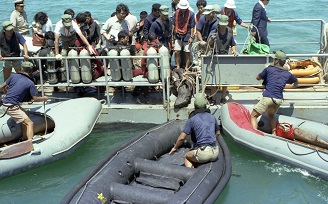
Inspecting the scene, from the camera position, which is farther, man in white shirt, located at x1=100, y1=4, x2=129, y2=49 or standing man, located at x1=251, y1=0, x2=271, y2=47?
standing man, located at x1=251, y1=0, x2=271, y2=47

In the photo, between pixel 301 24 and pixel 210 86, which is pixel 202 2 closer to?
pixel 210 86

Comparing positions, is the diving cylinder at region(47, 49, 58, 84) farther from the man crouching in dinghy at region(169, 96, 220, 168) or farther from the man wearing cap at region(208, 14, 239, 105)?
the man crouching in dinghy at region(169, 96, 220, 168)

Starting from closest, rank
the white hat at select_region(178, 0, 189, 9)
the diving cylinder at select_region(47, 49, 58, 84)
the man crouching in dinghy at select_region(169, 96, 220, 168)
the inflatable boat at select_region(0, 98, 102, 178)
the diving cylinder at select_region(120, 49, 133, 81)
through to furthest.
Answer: the man crouching in dinghy at select_region(169, 96, 220, 168), the inflatable boat at select_region(0, 98, 102, 178), the diving cylinder at select_region(120, 49, 133, 81), the diving cylinder at select_region(47, 49, 58, 84), the white hat at select_region(178, 0, 189, 9)

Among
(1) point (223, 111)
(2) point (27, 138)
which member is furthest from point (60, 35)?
(1) point (223, 111)

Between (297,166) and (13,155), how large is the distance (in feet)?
17.4

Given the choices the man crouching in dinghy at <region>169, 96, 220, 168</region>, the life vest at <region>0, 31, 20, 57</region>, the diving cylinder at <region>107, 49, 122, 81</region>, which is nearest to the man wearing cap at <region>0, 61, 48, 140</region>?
the life vest at <region>0, 31, 20, 57</region>

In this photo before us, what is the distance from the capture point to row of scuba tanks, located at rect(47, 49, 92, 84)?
1101 centimetres

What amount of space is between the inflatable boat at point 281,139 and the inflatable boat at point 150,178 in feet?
3.05

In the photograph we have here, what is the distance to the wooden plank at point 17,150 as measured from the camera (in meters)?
9.45

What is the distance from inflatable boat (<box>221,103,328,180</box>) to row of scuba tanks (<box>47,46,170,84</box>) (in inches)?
64.8

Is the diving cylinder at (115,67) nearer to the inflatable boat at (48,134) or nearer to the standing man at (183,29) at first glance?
the inflatable boat at (48,134)

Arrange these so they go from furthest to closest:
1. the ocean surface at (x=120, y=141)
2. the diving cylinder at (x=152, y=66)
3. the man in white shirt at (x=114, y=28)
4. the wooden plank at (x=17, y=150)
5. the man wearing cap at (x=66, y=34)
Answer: the man in white shirt at (x=114, y=28), the man wearing cap at (x=66, y=34), the diving cylinder at (x=152, y=66), the wooden plank at (x=17, y=150), the ocean surface at (x=120, y=141)

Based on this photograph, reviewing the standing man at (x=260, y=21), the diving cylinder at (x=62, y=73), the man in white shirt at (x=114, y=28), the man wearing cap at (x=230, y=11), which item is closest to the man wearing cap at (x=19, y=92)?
the diving cylinder at (x=62, y=73)

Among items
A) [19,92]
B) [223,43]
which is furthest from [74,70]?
→ [223,43]
